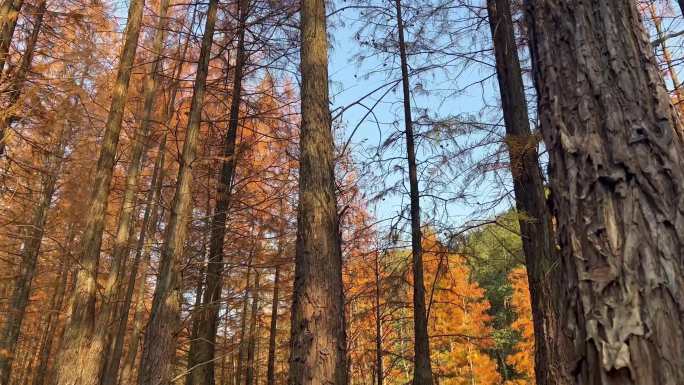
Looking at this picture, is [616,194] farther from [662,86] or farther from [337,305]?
[337,305]

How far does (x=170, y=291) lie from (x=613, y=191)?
171 inches

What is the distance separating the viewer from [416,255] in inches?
286

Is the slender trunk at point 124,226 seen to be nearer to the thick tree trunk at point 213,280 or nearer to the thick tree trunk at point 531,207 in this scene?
the thick tree trunk at point 213,280

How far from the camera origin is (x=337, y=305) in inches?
135

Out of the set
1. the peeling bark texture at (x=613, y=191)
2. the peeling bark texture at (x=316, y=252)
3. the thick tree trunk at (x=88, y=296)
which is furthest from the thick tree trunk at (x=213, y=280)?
the peeling bark texture at (x=613, y=191)

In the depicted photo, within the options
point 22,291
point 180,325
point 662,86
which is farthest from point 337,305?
point 22,291

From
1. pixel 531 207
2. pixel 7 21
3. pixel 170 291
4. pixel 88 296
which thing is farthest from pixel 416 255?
pixel 7 21

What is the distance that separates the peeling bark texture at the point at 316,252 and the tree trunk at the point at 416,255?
12.1 ft

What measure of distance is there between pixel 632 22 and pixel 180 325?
474 cm

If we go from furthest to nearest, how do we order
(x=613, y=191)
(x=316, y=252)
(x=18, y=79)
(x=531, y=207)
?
(x=18, y=79)
(x=531, y=207)
(x=316, y=252)
(x=613, y=191)

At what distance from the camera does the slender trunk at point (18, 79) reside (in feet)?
17.6

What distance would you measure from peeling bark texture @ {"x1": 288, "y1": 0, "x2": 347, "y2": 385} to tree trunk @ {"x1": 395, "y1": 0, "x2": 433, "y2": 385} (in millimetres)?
3701

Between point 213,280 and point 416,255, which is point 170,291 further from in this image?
point 416,255

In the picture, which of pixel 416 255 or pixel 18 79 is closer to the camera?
pixel 18 79
